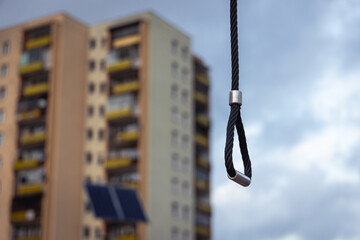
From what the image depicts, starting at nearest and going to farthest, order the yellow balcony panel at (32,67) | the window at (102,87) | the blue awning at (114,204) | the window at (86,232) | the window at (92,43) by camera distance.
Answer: the blue awning at (114,204) → the window at (86,232) → the yellow balcony panel at (32,67) → the window at (102,87) → the window at (92,43)

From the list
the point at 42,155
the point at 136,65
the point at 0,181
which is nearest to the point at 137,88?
the point at 136,65

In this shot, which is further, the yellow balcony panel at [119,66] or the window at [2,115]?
the window at [2,115]

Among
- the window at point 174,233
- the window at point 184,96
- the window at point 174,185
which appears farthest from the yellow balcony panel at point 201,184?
the window at point 184,96

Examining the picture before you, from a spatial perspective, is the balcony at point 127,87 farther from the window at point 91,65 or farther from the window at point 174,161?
the window at point 174,161

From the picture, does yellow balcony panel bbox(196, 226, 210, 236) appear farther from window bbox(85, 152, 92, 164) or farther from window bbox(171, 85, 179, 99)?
window bbox(171, 85, 179, 99)

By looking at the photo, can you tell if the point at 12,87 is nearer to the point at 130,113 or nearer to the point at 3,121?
the point at 3,121

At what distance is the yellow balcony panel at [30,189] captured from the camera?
5694 cm

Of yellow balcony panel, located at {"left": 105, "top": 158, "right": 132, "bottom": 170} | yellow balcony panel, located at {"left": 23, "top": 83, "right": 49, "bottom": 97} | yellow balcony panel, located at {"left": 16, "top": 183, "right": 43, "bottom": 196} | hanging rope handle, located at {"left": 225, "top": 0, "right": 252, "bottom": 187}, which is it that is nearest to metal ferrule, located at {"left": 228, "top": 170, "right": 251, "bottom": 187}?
hanging rope handle, located at {"left": 225, "top": 0, "right": 252, "bottom": 187}

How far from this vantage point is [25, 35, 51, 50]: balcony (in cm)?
5981

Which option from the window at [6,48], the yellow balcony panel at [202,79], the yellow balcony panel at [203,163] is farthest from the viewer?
the yellow balcony panel at [202,79]

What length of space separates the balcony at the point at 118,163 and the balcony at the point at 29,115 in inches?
281

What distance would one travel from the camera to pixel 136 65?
58500 mm

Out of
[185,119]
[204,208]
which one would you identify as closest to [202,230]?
[204,208]

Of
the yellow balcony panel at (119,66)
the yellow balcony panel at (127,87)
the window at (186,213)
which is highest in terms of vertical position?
the yellow balcony panel at (119,66)
